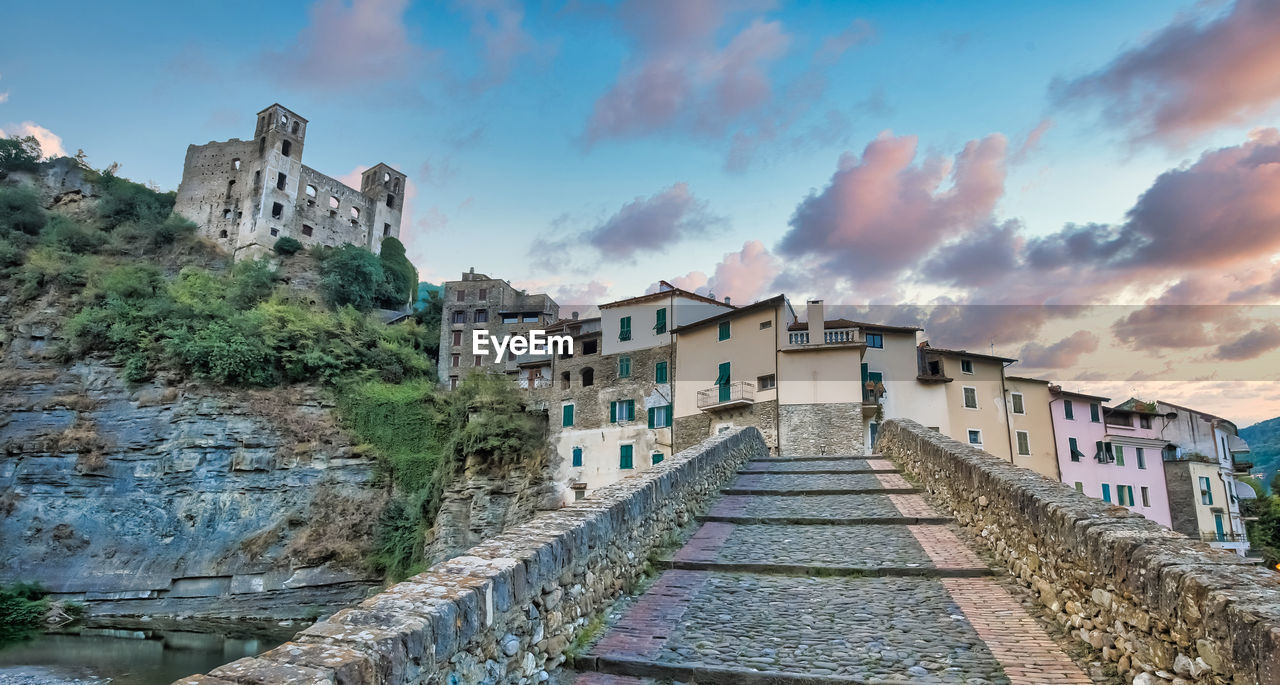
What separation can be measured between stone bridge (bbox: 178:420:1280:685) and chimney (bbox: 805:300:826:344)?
852 inches

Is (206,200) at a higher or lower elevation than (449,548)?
higher

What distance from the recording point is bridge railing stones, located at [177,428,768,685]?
9.23ft

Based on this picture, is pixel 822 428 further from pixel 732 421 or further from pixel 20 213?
pixel 20 213

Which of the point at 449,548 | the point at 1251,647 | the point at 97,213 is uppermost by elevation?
the point at 97,213

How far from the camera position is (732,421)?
31516 mm

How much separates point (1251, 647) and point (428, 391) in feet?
127

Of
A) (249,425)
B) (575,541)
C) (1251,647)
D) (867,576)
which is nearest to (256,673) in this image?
(575,541)

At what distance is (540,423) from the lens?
39531mm

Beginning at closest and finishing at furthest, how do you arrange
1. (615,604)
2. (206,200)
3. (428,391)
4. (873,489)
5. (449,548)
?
(615,604), (873,489), (449,548), (428,391), (206,200)

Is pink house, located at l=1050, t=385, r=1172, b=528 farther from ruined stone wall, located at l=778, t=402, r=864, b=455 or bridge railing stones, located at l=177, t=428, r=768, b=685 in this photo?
bridge railing stones, located at l=177, t=428, r=768, b=685

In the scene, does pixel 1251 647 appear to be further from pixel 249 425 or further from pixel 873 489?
pixel 249 425

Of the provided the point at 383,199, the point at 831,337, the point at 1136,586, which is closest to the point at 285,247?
the point at 383,199

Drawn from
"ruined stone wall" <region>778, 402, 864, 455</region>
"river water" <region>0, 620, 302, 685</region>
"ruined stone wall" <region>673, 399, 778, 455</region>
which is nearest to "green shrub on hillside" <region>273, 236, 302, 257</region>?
"river water" <region>0, 620, 302, 685</region>

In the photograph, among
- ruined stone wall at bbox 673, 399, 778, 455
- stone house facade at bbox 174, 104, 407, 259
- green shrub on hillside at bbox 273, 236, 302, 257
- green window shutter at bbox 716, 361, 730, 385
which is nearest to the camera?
ruined stone wall at bbox 673, 399, 778, 455
